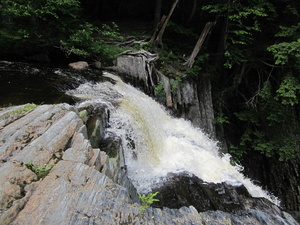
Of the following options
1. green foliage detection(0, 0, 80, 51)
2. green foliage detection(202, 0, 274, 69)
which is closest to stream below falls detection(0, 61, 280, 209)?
green foliage detection(0, 0, 80, 51)

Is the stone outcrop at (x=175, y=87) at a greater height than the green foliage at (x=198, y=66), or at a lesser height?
lesser

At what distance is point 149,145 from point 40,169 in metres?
3.65

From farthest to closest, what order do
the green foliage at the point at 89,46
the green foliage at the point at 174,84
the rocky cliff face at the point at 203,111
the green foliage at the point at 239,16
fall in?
the green foliage at the point at 174,84
the rocky cliff face at the point at 203,111
the green foliage at the point at 239,16
the green foliage at the point at 89,46

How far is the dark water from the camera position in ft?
16.5

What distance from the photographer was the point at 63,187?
80.9 inches

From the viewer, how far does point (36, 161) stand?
7.70 ft

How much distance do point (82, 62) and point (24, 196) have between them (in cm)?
709

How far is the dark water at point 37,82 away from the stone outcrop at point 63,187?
6.29 ft

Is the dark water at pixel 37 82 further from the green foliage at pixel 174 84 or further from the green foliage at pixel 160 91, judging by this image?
the green foliage at pixel 174 84

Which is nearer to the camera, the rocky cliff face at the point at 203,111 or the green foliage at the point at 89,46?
the green foliage at the point at 89,46

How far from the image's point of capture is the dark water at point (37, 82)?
5.02 m

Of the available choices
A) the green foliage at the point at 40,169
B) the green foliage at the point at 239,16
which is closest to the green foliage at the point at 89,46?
the green foliage at the point at 239,16

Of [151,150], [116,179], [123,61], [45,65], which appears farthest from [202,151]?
[45,65]

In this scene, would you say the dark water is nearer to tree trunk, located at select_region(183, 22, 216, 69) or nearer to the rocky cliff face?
the rocky cliff face
